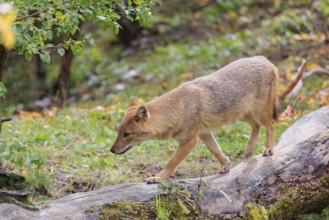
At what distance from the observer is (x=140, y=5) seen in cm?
595

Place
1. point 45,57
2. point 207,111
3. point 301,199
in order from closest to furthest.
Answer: point 45,57
point 301,199
point 207,111

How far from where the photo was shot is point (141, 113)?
7.02m

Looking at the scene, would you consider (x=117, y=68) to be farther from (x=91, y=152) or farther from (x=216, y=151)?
(x=216, y=151)

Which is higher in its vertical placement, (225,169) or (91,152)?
(225,169)

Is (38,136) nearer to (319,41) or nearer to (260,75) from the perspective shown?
(260,75)

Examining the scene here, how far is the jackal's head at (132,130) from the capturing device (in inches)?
281

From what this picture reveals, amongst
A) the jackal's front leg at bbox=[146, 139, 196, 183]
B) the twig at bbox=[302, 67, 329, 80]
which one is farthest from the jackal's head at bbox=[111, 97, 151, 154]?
the twig at bbox=[302, 67, 329, 80]

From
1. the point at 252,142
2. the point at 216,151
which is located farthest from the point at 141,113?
the point at 252,142

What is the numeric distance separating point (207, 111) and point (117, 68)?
995cm

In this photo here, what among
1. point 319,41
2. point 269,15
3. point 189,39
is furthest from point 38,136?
point 269,15

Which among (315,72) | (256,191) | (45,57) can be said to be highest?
(45,57)

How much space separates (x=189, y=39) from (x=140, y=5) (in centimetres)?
1199

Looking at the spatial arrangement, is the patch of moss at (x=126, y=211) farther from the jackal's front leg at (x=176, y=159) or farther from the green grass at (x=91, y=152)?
the green grass at (x=91, y=152)

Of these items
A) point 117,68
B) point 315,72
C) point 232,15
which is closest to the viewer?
point 315,72
